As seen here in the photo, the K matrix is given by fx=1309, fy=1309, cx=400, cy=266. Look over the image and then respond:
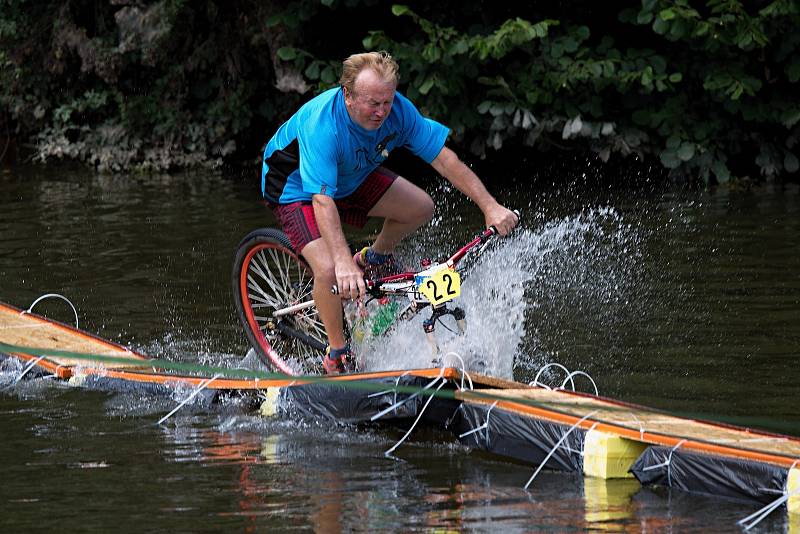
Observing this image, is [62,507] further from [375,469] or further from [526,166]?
[526,166]

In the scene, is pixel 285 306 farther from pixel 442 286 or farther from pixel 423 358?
pixel 442 286

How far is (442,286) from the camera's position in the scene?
6.35 metres

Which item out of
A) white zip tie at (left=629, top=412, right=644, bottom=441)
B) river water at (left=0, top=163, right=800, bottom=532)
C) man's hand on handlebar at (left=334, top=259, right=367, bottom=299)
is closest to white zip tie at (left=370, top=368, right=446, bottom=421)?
river water at (left=0, top=163, right=800, bottom=532)

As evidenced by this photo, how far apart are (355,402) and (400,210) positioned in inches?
52.0

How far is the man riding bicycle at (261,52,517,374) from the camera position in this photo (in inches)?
251

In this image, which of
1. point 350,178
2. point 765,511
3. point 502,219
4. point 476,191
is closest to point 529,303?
point 476,191

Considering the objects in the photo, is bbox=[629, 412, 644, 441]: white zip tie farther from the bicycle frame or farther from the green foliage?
the green foliage

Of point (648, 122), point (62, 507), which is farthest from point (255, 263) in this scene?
point (648, 122)

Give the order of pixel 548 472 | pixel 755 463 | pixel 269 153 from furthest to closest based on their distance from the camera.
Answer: pixel 269 153 < pixel 548 472 < pixel 755 463

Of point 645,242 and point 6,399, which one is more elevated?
point 645,242

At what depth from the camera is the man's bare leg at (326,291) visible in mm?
6840

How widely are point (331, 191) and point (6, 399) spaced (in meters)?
2.24

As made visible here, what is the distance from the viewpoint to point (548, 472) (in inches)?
224

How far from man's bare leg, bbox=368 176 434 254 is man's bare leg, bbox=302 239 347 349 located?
519mm
